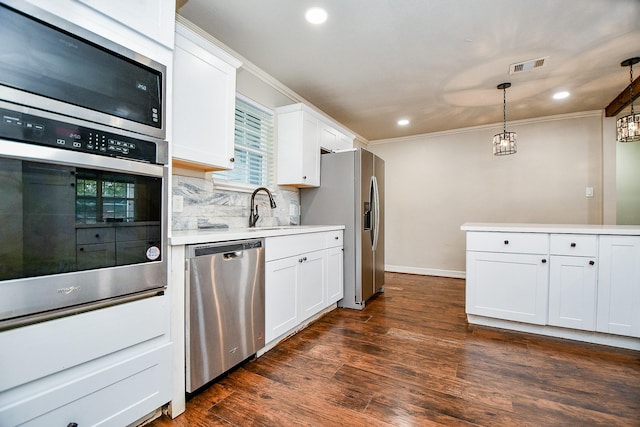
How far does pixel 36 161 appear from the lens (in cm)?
104

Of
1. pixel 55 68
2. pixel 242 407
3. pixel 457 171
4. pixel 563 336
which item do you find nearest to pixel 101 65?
pixel 55 68

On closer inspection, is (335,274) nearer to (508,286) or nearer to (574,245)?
(508,286)

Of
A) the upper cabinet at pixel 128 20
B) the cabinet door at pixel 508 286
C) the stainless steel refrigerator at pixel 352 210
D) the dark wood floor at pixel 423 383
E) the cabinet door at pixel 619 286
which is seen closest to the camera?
the upper cabinet at pixel 128 20

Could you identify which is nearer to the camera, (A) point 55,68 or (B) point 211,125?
(A) point 55,68

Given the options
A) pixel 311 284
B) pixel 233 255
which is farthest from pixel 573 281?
pixel 233 255

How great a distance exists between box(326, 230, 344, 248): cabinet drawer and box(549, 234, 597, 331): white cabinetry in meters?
1.90

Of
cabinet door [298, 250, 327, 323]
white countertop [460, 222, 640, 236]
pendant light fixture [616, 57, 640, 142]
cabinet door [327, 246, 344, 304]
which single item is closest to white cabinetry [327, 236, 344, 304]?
cabinet door [327, 246, 344, 304]

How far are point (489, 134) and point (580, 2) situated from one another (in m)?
2.89

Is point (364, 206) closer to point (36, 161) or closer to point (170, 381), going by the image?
point (170, 381)

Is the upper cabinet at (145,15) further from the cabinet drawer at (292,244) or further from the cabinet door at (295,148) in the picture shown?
the cabinet door at (295,148)

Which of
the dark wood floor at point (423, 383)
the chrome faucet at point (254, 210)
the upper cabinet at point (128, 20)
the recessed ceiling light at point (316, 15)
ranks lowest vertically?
the dark wood floor at point (423, 383)

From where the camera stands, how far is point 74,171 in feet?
3.75

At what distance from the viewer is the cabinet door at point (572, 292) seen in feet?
7.79

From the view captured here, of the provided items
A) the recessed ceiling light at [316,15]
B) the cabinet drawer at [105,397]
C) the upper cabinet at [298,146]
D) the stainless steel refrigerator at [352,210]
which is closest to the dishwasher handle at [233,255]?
the cabinet drawer at [105,397]
